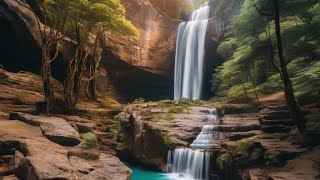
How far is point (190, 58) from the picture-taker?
30109mm

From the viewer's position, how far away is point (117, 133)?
18016mm

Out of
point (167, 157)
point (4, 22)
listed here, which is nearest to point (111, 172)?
point (167, 157)

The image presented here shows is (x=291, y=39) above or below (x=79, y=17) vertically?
below

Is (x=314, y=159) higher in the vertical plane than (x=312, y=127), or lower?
lower

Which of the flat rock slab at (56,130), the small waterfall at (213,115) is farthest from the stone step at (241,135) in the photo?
the flat rock slab at (56,130)

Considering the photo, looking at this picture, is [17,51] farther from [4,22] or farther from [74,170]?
[74,170]

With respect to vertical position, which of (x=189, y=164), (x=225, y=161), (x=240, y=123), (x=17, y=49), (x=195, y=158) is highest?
(x=17, y=49)

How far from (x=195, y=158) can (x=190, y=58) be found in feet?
58.4

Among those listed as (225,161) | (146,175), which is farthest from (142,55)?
(225,161)

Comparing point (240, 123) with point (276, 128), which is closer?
point (276, 128)

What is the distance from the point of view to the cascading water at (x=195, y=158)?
43.4ft

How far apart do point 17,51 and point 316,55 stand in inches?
824

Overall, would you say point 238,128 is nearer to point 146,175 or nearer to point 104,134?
point 146,175

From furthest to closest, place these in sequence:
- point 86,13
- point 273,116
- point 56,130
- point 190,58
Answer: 1. point 190,58
2. point 86,13
3. point 273,116
4. point 56,130
